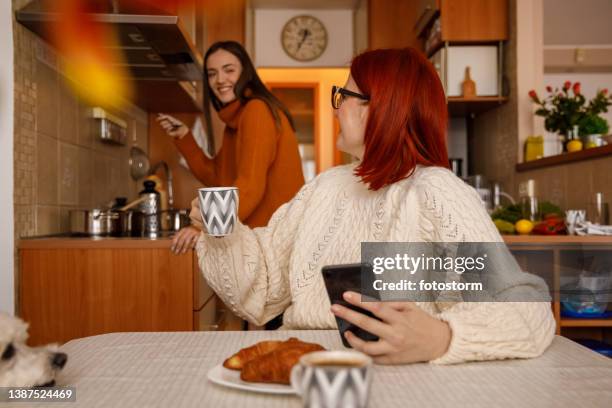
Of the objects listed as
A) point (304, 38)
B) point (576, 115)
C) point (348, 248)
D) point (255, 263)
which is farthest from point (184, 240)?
point (304, 38)

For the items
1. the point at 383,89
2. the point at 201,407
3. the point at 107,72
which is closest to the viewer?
the point at 201,407

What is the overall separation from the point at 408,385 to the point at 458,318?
0.15m

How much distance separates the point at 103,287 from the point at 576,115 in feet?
7.47

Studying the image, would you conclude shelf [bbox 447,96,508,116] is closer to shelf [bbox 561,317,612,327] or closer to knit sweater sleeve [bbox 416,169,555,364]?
shelf [bbox 561,317,612,327]

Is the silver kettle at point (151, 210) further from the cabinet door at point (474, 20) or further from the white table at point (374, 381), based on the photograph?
the cabinet door at point (474, 20)

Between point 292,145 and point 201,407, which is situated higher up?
point 292,145

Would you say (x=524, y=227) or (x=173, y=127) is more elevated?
(x=173, y=127)

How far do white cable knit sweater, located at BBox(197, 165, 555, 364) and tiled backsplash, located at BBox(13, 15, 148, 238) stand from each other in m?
0.79

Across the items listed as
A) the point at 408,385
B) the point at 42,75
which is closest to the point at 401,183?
the point at 408,385

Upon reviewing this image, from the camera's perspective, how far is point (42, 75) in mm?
1743

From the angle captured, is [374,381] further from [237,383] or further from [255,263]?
[255,263]

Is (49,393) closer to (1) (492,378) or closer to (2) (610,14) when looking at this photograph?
(1) (492,378)

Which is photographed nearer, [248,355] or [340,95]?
[248,355]
